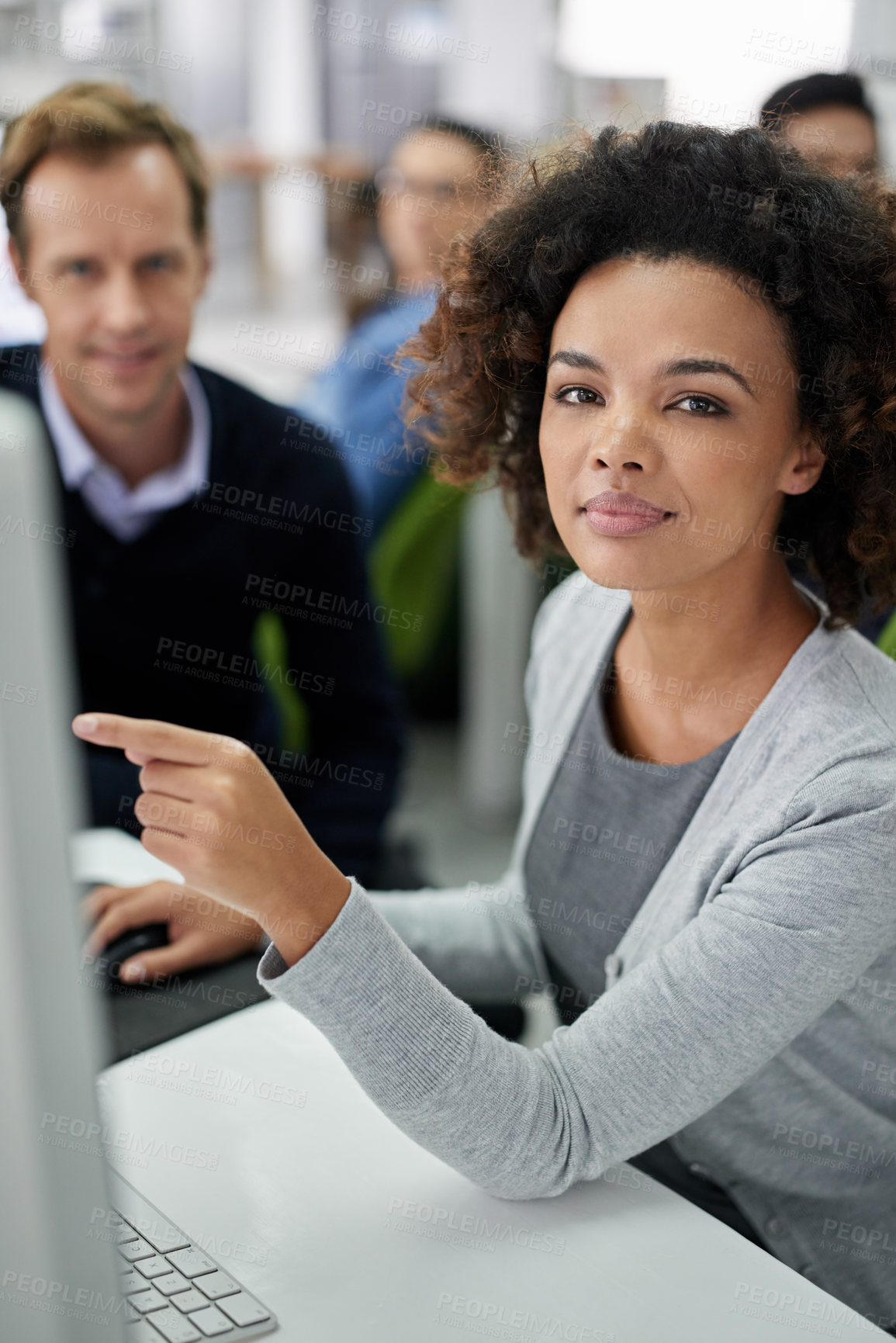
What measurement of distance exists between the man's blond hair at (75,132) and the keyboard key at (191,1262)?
3.65ft

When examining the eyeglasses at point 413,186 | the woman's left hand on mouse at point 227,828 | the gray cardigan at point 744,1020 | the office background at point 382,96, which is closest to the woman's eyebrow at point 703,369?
the gray cardigan at point 744,1020

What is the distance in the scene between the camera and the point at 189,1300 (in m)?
0.69

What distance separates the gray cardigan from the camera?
743 millimetres

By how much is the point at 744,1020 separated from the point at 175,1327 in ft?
1.27

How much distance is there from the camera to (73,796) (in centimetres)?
43

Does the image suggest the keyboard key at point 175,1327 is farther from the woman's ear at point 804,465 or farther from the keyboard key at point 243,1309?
the woman's ear at point 804,465

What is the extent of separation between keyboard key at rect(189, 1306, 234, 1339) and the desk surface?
0.03 metres

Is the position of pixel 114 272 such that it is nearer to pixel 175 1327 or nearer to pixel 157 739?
pixel 157 739

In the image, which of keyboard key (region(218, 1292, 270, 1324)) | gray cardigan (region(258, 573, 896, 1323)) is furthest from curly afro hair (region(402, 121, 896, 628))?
keyboard key (region(218, 1292, 270, 1324))

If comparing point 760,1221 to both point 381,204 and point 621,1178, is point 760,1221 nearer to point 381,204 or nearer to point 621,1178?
point 621,1178

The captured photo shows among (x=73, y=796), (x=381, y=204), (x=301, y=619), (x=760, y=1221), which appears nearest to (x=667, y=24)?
(x=381, y=204)

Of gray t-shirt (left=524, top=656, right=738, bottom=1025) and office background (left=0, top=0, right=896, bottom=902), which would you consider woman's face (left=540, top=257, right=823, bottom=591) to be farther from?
office background (left=0, top=0, right=896, bottom=902)

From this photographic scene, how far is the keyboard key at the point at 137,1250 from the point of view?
2.34 feet

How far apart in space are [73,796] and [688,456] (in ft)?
1.80
